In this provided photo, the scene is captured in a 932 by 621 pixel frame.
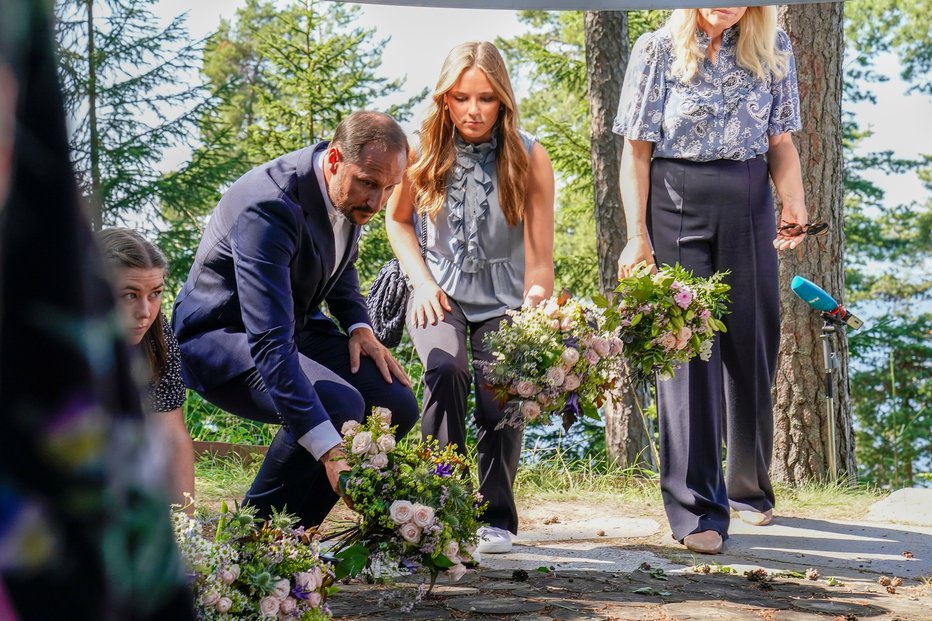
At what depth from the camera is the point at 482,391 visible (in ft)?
13.3

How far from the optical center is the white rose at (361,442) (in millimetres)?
2965

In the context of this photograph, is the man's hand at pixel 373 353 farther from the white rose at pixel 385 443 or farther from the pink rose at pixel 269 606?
the pink rose at pixel 269 606

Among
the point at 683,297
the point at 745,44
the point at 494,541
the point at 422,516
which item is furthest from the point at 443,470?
the point at 745,44

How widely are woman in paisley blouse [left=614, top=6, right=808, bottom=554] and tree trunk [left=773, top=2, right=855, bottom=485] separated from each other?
81.0 inches

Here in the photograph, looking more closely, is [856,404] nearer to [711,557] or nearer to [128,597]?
[711,557]

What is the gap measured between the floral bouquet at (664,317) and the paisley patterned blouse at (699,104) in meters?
0.54

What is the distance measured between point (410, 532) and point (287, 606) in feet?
1.62

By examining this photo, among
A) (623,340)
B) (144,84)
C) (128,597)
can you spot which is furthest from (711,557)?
(144,84)

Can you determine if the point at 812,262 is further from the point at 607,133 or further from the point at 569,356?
the point at 569,356

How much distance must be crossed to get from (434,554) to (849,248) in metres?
19.7

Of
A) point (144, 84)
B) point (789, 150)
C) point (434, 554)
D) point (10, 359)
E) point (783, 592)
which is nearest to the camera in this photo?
point (10, 359)

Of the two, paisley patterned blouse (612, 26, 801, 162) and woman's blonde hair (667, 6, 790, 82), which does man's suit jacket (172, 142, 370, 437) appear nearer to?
paisley patterned blouse (612, 26, 801, 162)

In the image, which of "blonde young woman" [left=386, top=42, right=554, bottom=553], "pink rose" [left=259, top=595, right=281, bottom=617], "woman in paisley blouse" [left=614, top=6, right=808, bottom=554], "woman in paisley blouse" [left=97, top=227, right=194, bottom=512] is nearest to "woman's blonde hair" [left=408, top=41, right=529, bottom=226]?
"blonde young woman" [left=386, top=42, right=554, bottom=553]

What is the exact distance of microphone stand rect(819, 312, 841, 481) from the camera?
599 centimetres
